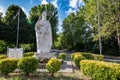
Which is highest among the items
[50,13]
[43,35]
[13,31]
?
[50,13]

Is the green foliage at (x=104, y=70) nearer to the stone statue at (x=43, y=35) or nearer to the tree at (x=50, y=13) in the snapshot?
the stone statue at (x=43, y=35)

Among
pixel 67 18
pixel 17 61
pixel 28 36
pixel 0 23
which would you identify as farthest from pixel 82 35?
pixel 17 61

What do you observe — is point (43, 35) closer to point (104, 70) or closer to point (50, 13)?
point (104, 70)

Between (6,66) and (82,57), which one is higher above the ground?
(82,57)

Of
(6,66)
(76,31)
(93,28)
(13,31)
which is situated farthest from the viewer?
(76,31)

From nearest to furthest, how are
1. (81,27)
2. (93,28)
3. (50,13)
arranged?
(93,28)
(50,13)
(81,27)

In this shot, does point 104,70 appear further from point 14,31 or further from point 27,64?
point 14,31

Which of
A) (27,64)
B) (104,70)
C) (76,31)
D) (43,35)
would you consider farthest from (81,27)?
(104,70)

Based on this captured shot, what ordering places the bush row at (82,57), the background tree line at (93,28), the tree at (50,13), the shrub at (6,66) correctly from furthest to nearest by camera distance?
the tree at (50,13) → the background tree line at (93,28) → the bush row at (82,57) → the shrub at (6,66)

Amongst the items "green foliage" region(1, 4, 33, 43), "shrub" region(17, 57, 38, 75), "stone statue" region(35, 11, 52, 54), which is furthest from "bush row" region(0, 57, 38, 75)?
"green foliage" region(1, 4, 33, 43)

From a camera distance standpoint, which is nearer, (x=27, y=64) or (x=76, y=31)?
(x=27, y=64)

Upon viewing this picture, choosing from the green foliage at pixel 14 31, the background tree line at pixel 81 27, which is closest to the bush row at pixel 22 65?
the background tree line at pixel 81 27

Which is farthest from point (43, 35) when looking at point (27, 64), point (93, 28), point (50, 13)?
point (50, 13)

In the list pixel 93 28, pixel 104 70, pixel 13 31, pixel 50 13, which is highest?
pixel 50 13
